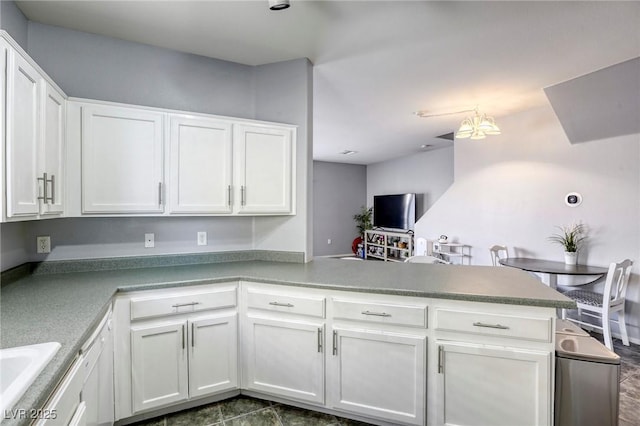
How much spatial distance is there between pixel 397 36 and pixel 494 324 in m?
2.00

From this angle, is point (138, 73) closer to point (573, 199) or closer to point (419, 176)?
point (573, 199)

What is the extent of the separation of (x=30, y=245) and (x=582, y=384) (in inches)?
133

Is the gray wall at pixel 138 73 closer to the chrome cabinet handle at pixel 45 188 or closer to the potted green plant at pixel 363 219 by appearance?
the chrome cabinet handle at pixel 45 188

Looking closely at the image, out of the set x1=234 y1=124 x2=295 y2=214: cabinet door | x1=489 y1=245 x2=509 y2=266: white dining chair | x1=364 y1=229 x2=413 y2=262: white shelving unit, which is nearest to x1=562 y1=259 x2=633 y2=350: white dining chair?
x1=489 y1=245 x2=509 y2=266: white dining chair

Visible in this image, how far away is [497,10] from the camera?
1960mm

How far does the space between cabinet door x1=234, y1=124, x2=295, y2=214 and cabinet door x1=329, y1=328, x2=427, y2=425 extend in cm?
109

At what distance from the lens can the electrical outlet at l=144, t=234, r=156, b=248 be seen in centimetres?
239

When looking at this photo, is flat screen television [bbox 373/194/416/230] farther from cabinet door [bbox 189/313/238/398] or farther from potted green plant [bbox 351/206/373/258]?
cabinet door [bbox 189/313/238/398]

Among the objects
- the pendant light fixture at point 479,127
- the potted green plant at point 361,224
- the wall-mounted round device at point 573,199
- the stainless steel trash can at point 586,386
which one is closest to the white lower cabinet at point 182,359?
the stainless steel trash can at point 586,386

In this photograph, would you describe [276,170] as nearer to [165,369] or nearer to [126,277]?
A: [126,277]

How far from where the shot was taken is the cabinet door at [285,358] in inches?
76.6

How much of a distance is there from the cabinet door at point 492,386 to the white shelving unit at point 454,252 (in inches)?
133

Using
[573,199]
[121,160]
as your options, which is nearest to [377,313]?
[121,160]

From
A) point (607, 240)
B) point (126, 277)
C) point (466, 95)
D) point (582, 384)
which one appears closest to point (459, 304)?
point (582, 384)
